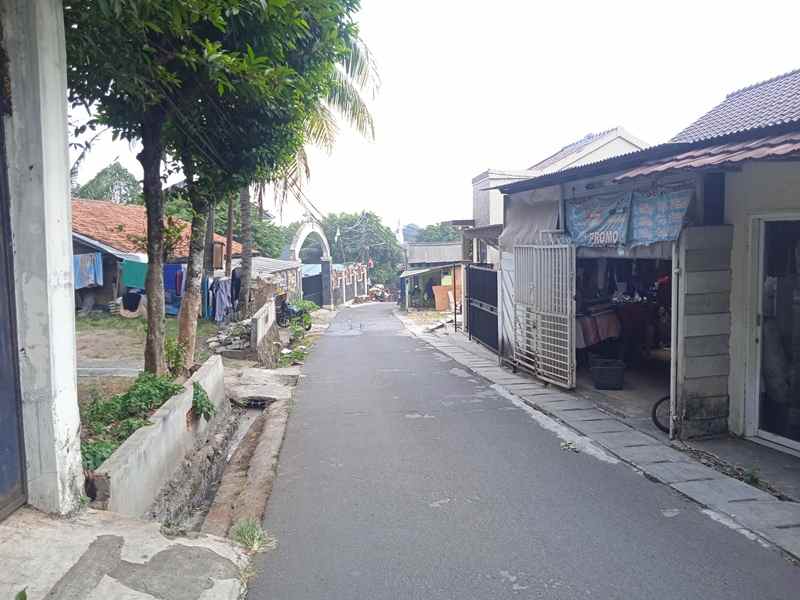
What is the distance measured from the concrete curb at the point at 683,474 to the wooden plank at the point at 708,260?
207cm

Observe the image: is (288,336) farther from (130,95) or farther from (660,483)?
(660,483)

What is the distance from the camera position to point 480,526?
5285 millimetres

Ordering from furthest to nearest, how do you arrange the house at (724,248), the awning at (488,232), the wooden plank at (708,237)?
1. the awning at (488,232)
2. the wooden plank at (708,237)
3. the house at (724,248)

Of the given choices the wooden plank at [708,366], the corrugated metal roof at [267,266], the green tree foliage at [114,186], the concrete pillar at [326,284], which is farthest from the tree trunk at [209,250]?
the concrete pillar at [326,284]

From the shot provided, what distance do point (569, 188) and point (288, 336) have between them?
40.0 ft

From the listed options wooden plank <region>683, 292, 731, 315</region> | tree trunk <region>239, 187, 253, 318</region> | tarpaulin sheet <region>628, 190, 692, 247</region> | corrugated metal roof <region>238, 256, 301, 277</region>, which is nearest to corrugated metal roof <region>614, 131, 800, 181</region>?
tarpaulin sheet <region>628, 190, 692, 247</region>

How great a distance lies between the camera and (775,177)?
265 inches

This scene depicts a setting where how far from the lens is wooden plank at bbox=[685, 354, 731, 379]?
744cm

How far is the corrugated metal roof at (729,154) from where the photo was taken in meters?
5.21

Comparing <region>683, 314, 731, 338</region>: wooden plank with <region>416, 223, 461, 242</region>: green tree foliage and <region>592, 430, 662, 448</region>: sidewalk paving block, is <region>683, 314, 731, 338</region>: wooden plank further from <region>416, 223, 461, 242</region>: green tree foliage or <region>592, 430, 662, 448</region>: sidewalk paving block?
<region>416, 223, 461, 242</region>: green tree foliage

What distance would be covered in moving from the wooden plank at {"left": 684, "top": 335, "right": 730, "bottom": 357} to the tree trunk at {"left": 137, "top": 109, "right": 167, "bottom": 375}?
21.3ft

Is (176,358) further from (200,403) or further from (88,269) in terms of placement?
(88,269)

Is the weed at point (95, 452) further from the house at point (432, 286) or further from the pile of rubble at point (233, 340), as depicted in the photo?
the house at point (432, 286)

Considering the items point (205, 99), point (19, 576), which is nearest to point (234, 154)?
point (205, 99)
